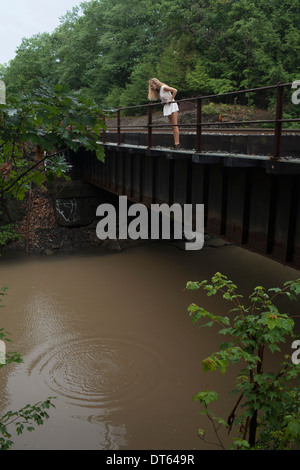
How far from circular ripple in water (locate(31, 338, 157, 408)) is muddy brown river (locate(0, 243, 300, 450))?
0.02m

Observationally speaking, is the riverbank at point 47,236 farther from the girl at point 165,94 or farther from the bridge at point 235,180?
the girl at point 165,94

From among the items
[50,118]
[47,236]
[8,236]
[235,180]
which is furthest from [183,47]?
[50,118]

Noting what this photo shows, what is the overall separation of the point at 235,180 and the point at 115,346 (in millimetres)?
4417

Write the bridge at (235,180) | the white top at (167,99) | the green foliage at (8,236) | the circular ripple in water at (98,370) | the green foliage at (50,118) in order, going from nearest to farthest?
the green foliage at (50,118)
the bridge at (235,180)
the circular ripple in water at (98,370)
the white top at (167,99)
the green foliage at (8,236)

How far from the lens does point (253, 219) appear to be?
25.9ft

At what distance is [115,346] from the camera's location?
9148 mm

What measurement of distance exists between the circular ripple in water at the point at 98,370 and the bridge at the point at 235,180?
3160 millimetres

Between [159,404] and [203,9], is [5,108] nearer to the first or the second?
[159,404]

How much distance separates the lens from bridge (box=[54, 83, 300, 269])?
6.86 metres

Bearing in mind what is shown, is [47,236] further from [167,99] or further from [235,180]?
[235,180]

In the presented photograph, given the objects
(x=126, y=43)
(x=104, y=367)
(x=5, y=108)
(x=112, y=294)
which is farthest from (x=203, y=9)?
(x=5, y=108)

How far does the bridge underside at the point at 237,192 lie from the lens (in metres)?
6.91

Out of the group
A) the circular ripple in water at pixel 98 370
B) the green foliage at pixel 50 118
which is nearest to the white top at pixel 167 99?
the circular ripple in water at pixel 98 370
